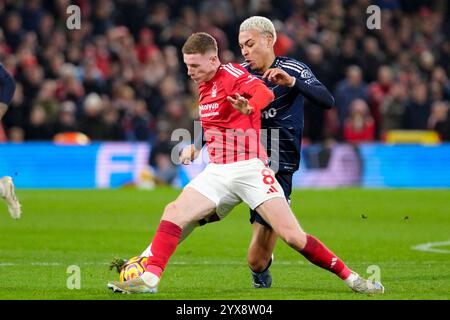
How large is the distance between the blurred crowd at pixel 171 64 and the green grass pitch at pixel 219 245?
2.06m

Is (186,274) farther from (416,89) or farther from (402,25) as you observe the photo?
(402,25)

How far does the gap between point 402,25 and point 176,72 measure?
6.51 meters

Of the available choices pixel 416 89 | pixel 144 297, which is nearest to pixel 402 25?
pixel 416 89

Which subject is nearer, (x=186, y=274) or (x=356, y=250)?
(x=186, y=274)

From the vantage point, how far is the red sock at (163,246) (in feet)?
26.9

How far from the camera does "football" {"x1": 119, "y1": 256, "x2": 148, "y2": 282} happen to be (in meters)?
8.55

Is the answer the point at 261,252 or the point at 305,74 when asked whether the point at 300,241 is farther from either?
the point at 305,74

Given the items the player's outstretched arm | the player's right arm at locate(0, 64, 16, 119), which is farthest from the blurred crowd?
the player's outstretched arm

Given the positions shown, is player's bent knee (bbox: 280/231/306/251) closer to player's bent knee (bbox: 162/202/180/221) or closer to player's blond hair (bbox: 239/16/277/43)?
player's bent knee (bbox: 162/202/180/221)

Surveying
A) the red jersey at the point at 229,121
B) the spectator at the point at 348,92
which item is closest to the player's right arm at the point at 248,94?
the red jersey at the point at 229,121

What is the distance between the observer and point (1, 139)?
21.4 m

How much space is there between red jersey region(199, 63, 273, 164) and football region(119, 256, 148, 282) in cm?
98

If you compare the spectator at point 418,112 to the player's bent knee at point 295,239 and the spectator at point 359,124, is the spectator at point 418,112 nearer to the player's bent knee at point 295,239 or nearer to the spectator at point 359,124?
the spectator at point 359,124

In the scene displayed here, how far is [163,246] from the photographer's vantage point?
→ 27.0 feet
